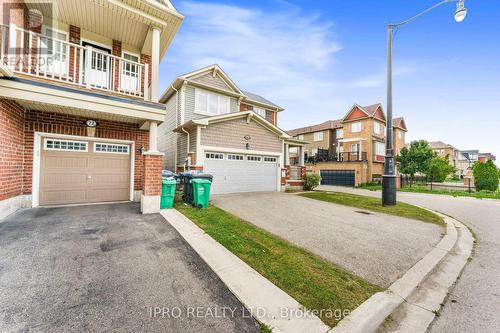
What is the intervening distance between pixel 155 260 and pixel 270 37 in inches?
590

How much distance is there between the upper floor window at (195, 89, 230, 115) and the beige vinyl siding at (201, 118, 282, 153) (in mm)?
3323

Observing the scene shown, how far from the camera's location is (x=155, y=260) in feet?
11.9

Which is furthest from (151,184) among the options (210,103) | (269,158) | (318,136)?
(318,136)

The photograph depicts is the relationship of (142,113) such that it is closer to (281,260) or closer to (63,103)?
(63,103)

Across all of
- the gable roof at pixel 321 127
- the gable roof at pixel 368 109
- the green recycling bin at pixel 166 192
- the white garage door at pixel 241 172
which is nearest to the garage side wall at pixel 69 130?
the green recycling bin at pixel 166 192

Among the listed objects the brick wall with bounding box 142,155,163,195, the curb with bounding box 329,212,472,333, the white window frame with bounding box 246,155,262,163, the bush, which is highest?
the white window frame with bounding box 246,155,262,163

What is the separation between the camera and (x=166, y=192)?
7.32 m

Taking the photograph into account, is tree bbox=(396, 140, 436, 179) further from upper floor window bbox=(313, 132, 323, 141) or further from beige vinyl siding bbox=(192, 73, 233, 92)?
beige vinyl siding bbox=(192, 73, 233, 92)

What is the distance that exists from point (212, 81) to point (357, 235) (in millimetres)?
14377

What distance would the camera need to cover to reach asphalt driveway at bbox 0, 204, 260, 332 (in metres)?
2.17

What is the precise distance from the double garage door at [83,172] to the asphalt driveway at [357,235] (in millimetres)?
4639

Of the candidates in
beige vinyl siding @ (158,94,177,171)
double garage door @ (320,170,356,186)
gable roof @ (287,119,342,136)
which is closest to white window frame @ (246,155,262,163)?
beige vinyl siding @ (158,94,177,171)

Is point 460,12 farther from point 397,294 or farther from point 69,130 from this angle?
point 69,130

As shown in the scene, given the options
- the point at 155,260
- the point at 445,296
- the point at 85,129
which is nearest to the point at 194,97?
the point at 85,129
